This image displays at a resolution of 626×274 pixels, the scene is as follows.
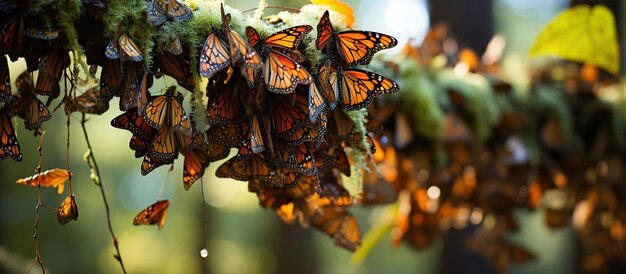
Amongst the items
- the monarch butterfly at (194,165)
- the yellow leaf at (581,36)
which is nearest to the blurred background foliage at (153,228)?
the yellow leaf at (581,36)

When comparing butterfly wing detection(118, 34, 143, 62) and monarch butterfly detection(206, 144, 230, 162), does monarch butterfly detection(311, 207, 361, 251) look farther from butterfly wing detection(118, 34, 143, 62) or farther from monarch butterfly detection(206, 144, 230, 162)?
butterfly wing detection(118, 34, 143, 62)

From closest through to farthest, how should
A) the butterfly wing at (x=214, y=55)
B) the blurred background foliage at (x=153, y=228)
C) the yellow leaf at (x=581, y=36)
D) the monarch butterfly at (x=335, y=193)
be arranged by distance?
the butterfly wing at (x=214, y=55)
the monarch butterfly at (x=335, y=193)
the yellow leaf at (x=581, y=36)
the blurred background foliage at (x=153, y=228)

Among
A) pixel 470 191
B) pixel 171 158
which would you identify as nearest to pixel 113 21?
pixel 171 158

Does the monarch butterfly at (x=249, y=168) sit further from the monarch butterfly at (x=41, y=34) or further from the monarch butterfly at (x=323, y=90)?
the monarch butterfly at (x=41, y=34)

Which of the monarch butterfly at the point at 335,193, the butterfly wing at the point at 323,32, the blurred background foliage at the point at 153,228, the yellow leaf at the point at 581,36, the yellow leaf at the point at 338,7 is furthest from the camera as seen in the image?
the blurred background foliage at the point at 153,228

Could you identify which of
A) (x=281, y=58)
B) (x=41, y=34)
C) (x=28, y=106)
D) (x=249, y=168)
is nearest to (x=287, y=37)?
(x=281, y=58)

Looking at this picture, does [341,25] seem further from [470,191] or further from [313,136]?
[470,191]

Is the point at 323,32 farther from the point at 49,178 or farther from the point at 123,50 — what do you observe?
the point at 49,178
